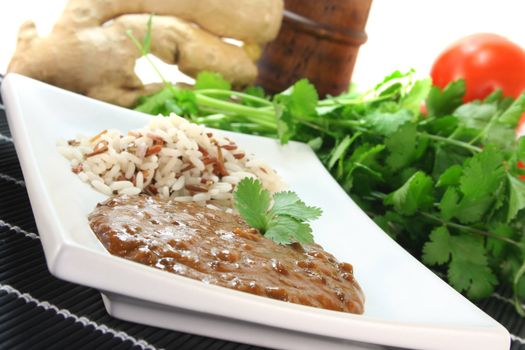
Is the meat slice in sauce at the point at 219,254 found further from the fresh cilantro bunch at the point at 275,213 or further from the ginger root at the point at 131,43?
the ginger root at the point at 131,43

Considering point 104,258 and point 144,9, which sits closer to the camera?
point 104,258

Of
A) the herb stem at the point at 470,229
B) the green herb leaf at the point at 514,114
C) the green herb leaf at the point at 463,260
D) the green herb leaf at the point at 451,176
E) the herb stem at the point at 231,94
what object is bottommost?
the green herb leaf at the point at 463,260

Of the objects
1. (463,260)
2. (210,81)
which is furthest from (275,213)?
(210,81)

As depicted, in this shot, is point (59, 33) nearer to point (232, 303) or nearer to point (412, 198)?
point (412, 198)

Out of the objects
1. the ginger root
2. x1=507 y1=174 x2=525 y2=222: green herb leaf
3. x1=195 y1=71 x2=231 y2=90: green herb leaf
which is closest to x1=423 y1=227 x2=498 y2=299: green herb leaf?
x1=507 y1=174 x2=525 y2=222: green herb leaf

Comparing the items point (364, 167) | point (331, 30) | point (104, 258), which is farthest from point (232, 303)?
point (331, 30)

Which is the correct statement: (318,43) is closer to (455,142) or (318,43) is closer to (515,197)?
(455,142)

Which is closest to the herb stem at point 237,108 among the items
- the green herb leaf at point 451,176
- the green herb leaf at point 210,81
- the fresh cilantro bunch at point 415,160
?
the fresh cilantro bunch at point 415,160
